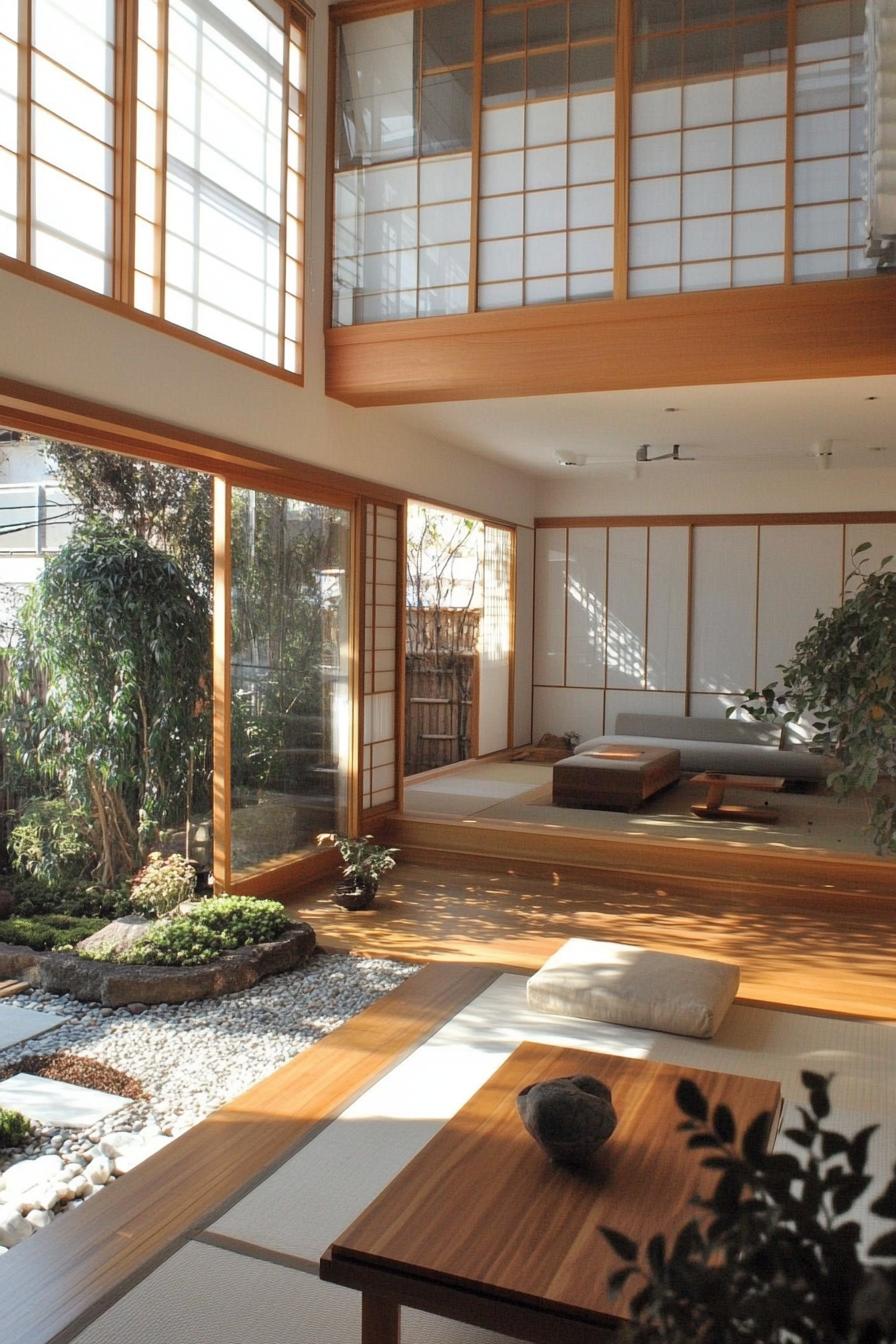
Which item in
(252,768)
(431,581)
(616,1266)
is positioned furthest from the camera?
(431,581)

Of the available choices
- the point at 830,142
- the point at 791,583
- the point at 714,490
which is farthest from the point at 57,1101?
the point at 714,490

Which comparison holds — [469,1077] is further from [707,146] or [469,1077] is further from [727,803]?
[727,803]

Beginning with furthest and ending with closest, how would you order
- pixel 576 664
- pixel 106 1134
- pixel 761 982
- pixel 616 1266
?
pixel 576 664, pixel 761 982, pixel 106 1134, pixel 616 1266

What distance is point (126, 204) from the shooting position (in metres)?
4.38

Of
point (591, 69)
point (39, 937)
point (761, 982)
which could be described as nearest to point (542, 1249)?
point (761, 982)

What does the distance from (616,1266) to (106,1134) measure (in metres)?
1.82

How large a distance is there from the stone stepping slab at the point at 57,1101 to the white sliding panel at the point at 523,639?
6.64m

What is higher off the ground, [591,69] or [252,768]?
[591,69]

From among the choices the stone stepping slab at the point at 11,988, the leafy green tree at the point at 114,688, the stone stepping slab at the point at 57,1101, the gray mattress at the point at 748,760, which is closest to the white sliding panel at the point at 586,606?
the gray mattress at the point at 748,760

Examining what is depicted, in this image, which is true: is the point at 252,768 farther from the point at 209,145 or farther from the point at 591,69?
the point at 591,69

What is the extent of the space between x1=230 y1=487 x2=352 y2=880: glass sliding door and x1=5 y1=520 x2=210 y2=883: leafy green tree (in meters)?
0.77

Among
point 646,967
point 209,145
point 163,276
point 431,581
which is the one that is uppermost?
point 209,145

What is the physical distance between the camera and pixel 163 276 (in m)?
4.60

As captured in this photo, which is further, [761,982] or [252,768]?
[252,768]
